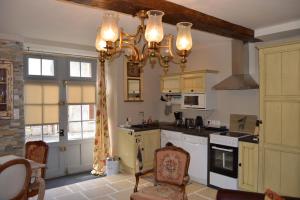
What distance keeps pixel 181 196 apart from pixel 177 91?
9.13ft

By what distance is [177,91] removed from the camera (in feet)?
16.9

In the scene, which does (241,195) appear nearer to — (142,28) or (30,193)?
(142,28)

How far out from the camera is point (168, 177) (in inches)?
116

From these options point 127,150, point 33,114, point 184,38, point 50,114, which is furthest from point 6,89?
point 184,38

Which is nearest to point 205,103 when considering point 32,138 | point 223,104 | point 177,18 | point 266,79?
point 223,104

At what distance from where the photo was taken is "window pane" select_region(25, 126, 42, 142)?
4566 mm

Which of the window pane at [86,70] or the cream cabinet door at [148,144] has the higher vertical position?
the window pane at [86,70]

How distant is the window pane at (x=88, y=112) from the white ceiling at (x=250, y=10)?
11.0ft

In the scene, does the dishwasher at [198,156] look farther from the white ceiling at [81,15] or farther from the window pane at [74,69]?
the window pane at [74,69]

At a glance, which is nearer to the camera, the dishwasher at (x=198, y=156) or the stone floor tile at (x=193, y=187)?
the stone floor tile at (x=193, y=187)

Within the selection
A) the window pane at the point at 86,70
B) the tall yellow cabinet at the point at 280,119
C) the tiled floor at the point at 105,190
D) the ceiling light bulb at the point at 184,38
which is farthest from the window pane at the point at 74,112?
the tall yellow cabinet at the point at 280,119

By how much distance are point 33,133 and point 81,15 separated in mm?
2731

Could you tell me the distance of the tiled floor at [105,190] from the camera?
3.69 m

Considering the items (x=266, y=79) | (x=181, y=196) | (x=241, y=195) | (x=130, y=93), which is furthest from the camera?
(x=130, y=93)
